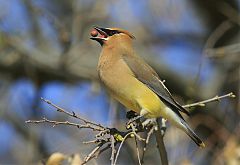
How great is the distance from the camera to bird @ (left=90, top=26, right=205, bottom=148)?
396cm

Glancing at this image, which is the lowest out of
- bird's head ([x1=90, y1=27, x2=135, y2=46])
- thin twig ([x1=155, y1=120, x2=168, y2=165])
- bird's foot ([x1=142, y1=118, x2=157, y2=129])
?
thin twig ([x1=155, y1=120, x2=168, y2=165])

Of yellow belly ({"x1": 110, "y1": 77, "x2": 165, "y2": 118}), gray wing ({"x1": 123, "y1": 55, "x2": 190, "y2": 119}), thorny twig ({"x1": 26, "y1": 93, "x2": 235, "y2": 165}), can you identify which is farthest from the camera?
gray wing ({"x1": 123, "y1": 55, "x2": 190, "y2": 119})

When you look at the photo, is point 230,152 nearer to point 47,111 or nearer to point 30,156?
point 30,156

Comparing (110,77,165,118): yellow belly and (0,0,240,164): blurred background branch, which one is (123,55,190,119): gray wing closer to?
(110,77,165,118): yellow belly

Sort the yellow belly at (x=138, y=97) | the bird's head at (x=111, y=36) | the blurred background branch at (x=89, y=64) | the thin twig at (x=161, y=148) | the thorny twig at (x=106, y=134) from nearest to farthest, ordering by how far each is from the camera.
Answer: the thorny twig at (x=106, y=134), the thin twig at (x=161, y=148), the yellow belly at (x=138, y=97), the bird's head at (x=111, y=36), the blurred background branch at (x=89, y=64)

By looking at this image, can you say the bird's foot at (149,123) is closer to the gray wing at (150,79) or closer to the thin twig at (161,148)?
the thin twig at (161,148)

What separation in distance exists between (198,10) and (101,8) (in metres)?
1.38

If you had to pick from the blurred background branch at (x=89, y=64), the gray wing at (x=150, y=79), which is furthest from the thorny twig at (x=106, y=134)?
the blurred background branch at (x=89, y=64)

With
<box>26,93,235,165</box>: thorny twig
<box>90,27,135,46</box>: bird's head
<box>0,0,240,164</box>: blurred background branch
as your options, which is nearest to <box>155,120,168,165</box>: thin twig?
<box>26,93,235,165</box>: thorny twig

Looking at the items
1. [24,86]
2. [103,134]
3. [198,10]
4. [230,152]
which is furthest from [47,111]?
[103,134]

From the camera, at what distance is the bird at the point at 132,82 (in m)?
3.96

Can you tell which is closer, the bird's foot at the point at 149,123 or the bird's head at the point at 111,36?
the bird's foot at the point at 149,123

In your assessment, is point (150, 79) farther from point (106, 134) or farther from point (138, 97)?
point (106, 134)

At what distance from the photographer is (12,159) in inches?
306
